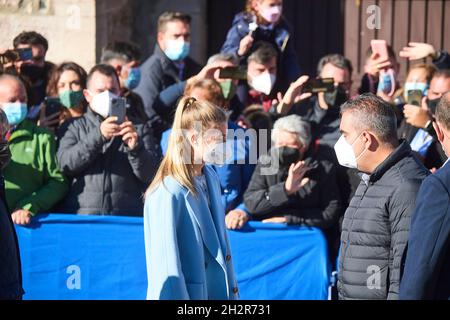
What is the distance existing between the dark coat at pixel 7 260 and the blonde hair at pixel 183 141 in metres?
0.71

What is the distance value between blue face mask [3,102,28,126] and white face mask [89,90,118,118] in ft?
1.64

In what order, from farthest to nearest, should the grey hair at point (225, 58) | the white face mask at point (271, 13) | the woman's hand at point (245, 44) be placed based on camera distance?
the white face mask at point (271, 13) → the woman's hand at point (245, 44) → the grey hair at point (225, 58)

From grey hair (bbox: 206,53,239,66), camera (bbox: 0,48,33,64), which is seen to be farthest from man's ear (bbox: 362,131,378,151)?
camera (bbox: 0,48,33,64)

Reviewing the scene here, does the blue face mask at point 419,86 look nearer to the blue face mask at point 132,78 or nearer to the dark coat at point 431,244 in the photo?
the blue face mask at point 132,78

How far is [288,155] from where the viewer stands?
721 centimetres

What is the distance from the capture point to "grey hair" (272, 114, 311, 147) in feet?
23.7

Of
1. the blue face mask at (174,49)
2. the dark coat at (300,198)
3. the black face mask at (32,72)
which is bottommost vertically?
the dark coat at (300,198)

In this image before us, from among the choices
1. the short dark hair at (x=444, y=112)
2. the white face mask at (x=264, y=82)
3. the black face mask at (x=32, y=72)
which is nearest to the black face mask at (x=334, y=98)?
the white face mask at (x=264, y=82)

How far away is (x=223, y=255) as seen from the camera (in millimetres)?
5070

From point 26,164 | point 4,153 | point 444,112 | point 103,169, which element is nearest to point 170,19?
point 103,169

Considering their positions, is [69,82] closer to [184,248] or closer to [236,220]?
[236,220]

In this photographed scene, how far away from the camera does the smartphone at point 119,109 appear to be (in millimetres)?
7184

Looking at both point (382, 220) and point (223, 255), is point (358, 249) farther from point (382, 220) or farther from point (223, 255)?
point (223, 255)

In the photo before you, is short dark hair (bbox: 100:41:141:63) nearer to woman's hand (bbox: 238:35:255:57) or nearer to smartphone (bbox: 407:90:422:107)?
woman's hand (bbox: 238:35:255:57)
